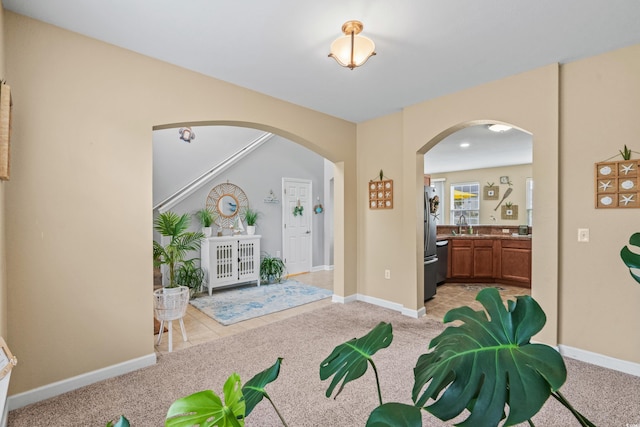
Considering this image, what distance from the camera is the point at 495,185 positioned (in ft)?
24.8

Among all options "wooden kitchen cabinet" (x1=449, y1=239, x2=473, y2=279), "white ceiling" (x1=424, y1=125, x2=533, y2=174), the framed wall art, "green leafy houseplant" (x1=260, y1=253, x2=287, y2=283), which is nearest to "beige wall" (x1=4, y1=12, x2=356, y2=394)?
"green leafy houseplant" (x1=260, y1=253, x2=287, y2=283)

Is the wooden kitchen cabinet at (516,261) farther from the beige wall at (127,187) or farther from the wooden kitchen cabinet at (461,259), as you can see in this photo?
the beige wall at (127,187)

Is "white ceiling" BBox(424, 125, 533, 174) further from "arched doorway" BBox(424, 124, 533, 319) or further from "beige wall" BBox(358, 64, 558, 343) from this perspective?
"beige wall" BBox(358, 64, 558, 343)

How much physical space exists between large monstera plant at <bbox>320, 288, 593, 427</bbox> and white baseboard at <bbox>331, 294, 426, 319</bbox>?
293 centimetres

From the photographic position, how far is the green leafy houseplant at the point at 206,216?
4.80 metres

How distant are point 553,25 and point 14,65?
3.60 metres

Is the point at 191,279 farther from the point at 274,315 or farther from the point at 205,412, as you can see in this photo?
the point at 205,412

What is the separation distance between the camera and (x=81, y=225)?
2172mm

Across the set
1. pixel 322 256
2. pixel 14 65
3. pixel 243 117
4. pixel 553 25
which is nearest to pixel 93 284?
pixel 14 65

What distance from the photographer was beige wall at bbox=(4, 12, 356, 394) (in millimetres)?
1969

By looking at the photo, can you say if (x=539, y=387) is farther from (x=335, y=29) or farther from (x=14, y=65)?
(x=14, y=65)

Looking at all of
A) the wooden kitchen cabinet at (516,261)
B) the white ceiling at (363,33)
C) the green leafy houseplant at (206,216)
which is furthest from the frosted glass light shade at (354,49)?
the wooden kitchen cabinet at (516,261)

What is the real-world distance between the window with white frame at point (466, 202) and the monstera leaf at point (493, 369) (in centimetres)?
773

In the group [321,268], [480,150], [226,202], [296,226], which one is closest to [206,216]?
[226,202]
